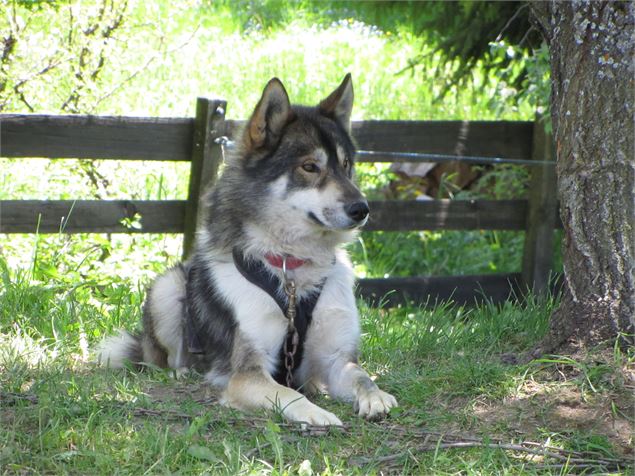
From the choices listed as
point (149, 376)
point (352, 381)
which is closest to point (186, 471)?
point (352, 381)

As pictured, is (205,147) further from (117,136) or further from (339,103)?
(339,103)

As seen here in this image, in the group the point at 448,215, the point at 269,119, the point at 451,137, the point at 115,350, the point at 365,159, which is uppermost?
→ the point at 269,119

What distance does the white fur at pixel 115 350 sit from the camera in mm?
4457

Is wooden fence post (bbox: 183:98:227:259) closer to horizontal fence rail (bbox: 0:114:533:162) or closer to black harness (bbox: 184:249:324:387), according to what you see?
horizontal fence rail (bbox: 0:114:533:162)

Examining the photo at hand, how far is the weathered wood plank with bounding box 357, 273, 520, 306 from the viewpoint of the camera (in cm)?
748

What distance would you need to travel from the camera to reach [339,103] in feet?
14.2

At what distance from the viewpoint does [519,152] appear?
7941 millimetres

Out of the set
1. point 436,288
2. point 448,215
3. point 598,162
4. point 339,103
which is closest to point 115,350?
point 339,103

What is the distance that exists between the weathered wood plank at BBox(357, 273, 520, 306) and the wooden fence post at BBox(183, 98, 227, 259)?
5.53 ft

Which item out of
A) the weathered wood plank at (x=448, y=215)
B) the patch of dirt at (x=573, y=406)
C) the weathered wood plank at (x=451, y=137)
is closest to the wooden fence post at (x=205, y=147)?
the weathered wood plank at (x=451, y=137)

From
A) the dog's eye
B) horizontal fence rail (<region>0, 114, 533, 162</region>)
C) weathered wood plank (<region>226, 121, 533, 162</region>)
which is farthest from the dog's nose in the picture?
weathered wood plank (<region>226, 121, 533, 162</region>)

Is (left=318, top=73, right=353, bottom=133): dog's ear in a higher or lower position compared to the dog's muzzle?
higher

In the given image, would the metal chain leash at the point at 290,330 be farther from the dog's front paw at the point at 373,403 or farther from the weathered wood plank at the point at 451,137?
the weathered wood plank at the point at 451,137

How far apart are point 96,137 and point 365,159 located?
235cm
